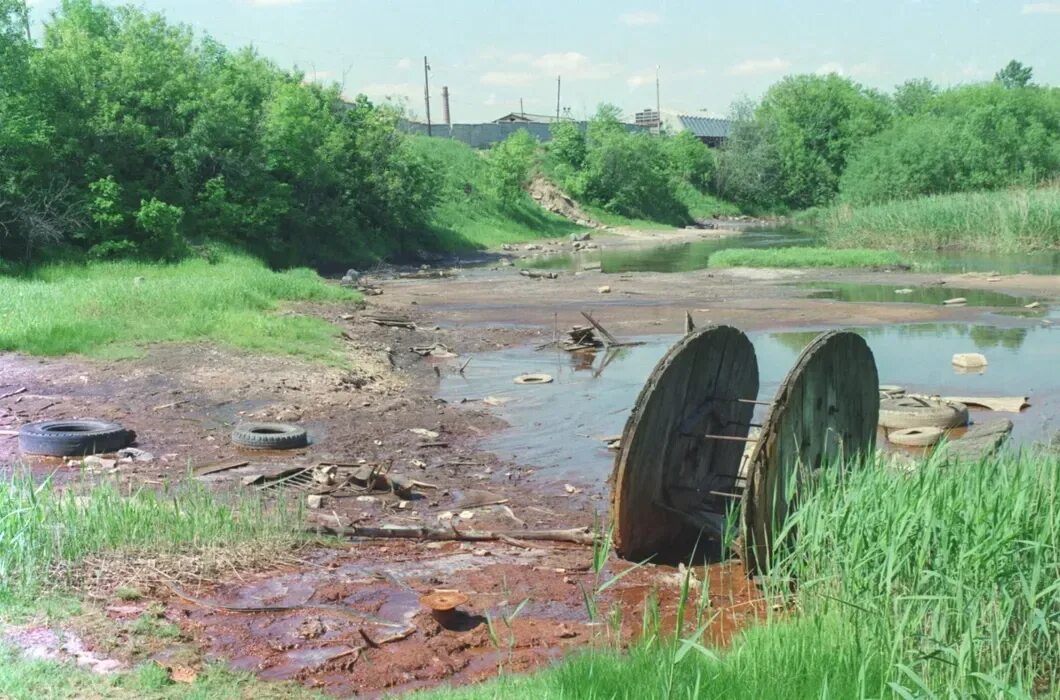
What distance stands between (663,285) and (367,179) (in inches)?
644

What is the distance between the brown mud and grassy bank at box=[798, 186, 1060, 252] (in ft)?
69.6

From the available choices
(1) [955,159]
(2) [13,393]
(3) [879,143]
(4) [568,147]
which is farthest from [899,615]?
(4) [568,147]

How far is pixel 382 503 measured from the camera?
35.1 ft

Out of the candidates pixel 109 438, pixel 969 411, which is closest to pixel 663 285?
pixel 969 411

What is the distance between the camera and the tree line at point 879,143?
62000 millimetres

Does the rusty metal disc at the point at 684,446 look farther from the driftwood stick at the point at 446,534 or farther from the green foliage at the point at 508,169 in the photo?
the green foliage at the point at 508,169

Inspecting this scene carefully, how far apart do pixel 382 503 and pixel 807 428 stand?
4.42 metres

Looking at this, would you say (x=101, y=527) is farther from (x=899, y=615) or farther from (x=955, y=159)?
(x=955, y=159)

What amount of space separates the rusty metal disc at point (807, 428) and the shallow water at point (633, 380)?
4216 millimetres

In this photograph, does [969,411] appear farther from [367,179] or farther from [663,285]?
[367,179]

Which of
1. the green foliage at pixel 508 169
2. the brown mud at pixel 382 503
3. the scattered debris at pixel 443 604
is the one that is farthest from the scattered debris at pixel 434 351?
the green foliage at pixel 508 169

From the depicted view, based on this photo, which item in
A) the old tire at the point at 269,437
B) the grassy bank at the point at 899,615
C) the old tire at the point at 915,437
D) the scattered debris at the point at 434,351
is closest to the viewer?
the grassy bank at the point at 899,615

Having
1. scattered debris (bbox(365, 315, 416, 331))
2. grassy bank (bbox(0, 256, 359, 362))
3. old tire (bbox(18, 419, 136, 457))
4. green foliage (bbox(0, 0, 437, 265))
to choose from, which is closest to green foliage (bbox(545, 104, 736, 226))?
green foliage (bbox(0, 0, 437, 265))

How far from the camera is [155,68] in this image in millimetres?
35562
